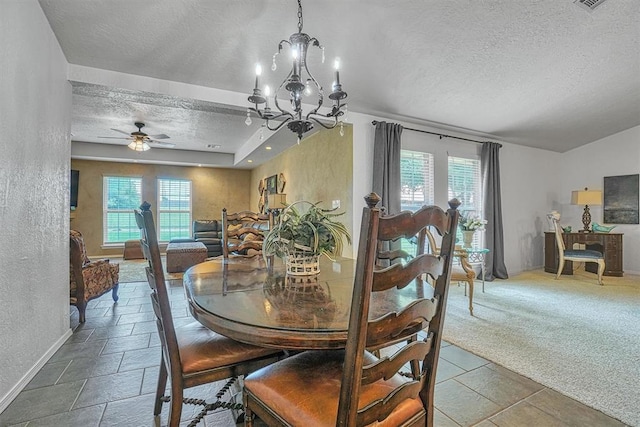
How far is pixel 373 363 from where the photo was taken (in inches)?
34.5

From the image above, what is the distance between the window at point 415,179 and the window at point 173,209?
6408mm

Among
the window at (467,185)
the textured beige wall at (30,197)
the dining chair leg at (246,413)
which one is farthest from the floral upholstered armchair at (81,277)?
the window at (467,185)

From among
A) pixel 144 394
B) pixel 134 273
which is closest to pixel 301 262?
pixel 144 394

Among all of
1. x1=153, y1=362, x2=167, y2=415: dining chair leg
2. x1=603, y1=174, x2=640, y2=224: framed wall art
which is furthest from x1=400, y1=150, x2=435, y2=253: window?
x1=603, y1=174, x2=640, y2=224: framed wall art

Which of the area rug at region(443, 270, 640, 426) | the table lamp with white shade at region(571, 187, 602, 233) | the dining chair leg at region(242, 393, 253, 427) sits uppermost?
the table lamp with white shade at region(571, 187, 602, 233)

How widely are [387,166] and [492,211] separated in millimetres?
2265

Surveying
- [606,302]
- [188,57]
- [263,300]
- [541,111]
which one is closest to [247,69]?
[188,57]

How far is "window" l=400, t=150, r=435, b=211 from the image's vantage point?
449 cm

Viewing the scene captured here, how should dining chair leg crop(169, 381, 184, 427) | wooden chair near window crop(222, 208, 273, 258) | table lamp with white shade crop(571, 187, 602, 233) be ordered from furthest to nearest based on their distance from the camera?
table lamp with white shade crop(571, 187, 602, 233)
wooden chair near window crop(222, 208, 273, 258)
dining chair leg crop(169, 381, 184, 427)

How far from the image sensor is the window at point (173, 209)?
830cm

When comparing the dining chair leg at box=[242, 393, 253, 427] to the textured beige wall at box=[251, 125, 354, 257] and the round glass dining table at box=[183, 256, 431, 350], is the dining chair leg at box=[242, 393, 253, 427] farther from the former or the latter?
the textured beige wall at box=[251, 125, 354, 257]

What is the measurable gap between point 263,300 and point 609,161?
735 cm

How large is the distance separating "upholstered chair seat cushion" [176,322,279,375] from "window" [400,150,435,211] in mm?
3512

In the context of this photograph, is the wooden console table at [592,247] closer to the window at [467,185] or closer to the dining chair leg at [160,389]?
the window at [467,185]
